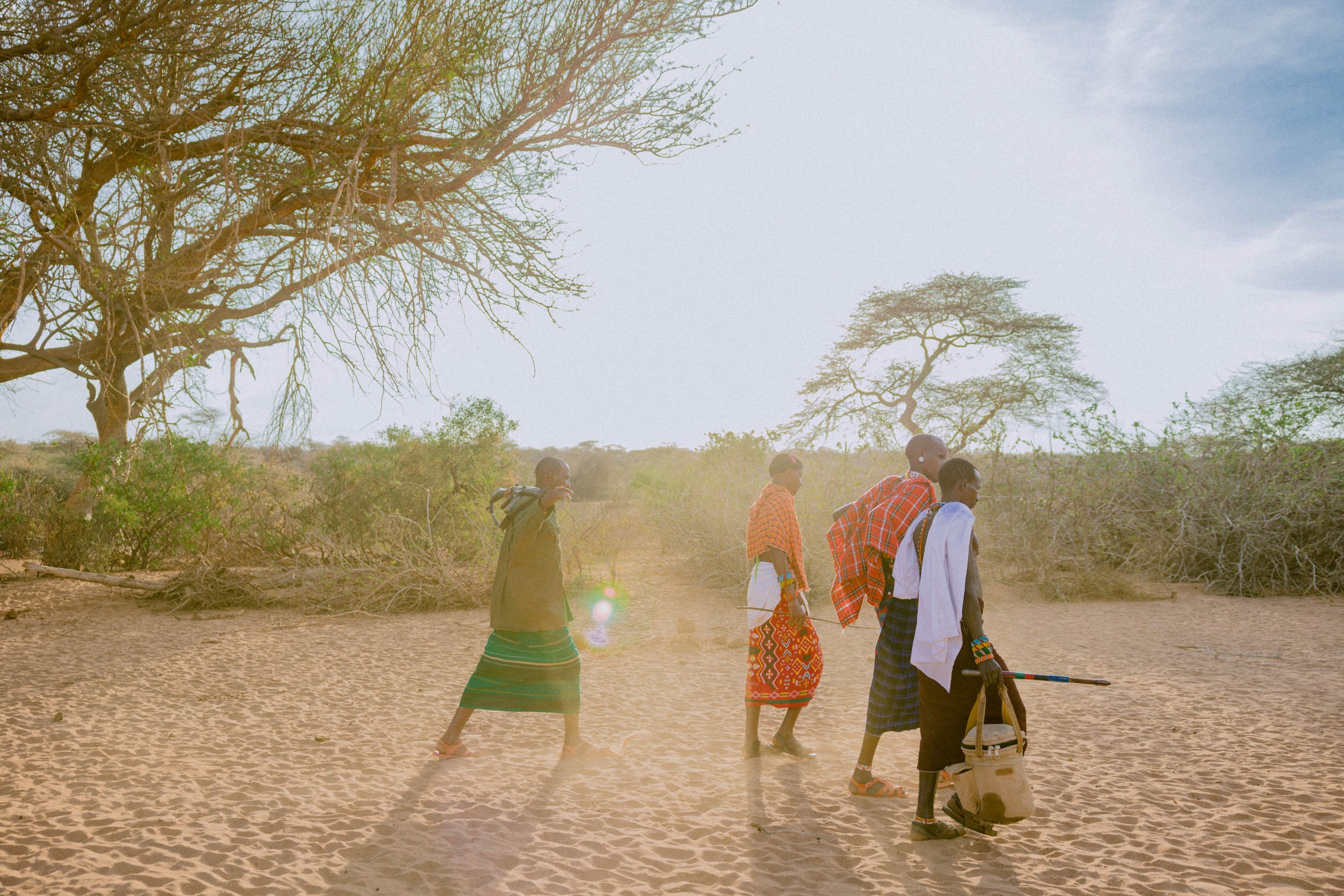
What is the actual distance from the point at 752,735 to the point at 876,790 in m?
0.78

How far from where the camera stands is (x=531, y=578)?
411 cm

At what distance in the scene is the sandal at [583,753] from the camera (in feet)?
13.7

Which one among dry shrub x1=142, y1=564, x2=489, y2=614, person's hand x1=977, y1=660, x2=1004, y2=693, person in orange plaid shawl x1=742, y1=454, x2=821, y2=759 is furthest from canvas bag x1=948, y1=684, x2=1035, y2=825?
dry shrub x1=142, y1=564, x2=489, y2=614

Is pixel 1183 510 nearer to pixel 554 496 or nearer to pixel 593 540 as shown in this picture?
pixel 593 540

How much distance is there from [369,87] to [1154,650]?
806 cm

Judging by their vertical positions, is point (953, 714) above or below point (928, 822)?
above

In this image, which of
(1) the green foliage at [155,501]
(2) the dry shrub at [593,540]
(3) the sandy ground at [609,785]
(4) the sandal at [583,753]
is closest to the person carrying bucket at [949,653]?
(3) the sandy ground at [609,785]

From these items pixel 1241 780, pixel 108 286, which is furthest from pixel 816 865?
pixel 108 286

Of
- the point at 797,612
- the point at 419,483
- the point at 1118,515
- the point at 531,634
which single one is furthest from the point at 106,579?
the point at 1118,515

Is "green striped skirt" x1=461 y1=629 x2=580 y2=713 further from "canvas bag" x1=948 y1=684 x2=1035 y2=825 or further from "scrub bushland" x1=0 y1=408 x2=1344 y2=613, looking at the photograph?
"scrub bushland" x1=0 y1=408 x2=1344 y2=613

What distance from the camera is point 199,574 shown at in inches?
366

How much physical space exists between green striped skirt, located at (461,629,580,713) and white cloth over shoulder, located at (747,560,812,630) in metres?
0.99

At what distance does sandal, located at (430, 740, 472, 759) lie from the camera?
13.7 feet

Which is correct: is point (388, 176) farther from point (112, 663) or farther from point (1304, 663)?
point (1304, 663)
